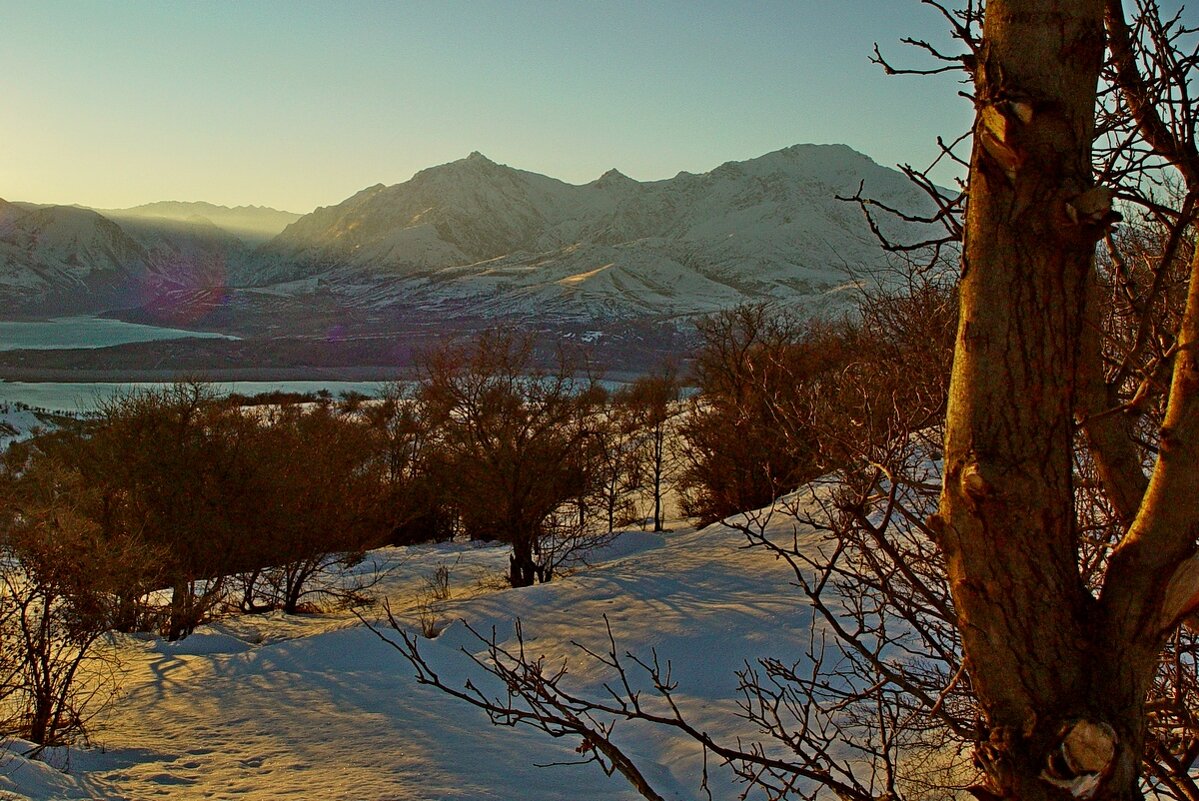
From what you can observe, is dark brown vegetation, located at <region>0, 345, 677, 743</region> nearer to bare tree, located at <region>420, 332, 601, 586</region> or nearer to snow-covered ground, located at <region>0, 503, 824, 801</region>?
bare tree, located at <region>420, 332, 601, 586</region>

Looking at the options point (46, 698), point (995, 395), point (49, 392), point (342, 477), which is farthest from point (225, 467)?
point (49, 392)

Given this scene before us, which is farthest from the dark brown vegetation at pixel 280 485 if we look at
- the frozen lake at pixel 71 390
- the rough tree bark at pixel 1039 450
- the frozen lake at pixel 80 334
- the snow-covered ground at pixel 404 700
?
the frozen lake at pixel 80 334

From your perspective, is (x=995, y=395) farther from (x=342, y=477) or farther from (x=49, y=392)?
(x=49, y=392)

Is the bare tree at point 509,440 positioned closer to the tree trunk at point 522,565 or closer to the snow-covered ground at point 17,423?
the tree trunk at point 522,565

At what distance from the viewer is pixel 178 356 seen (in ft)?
353

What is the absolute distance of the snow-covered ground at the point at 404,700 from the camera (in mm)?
7035

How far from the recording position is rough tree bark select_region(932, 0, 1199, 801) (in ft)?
4.60

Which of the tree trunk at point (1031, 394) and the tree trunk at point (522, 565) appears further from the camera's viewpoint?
the tree trunk at point (522, 565)

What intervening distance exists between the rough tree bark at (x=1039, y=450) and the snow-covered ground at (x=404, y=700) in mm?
4664

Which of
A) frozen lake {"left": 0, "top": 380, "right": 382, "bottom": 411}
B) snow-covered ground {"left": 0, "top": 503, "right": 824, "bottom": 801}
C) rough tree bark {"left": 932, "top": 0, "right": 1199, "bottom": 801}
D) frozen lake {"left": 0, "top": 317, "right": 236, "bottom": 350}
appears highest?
frozen lake {"left": 0, "top": 317, "right": 236, "bottom": 350}

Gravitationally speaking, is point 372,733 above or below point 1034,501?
below

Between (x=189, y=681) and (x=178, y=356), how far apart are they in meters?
108

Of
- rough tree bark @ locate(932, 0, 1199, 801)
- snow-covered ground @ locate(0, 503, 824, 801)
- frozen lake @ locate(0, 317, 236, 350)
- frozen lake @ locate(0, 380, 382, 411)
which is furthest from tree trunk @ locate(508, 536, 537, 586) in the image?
frozen lake @ locate(0, 317, 236, 350)

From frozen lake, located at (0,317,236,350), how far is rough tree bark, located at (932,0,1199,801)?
13750cm
